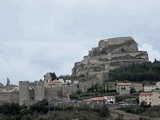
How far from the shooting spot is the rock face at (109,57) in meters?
80.2

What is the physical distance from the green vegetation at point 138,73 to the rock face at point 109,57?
5.98 ft

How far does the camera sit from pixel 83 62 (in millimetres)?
84062

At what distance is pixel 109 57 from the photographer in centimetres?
8175

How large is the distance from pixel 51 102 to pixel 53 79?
18.1 m

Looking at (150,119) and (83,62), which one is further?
(83,62)

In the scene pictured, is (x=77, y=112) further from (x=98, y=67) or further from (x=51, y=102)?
(x=98, y=67)

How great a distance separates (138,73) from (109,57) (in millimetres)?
7684

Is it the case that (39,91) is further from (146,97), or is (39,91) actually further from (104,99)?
(146,97)

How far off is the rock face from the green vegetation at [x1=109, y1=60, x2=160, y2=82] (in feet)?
5.98

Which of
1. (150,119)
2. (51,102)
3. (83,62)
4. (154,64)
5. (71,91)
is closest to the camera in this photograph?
(150,119)

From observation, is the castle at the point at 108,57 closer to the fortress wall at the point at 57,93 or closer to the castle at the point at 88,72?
the castle at the point at 88,72

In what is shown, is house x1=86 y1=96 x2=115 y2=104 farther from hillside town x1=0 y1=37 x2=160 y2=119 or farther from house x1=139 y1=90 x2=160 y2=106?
house x1=139 y1=90 x2=160 y2=106

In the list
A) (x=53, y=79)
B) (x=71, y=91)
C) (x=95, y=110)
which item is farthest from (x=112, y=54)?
(x=95, y=110)

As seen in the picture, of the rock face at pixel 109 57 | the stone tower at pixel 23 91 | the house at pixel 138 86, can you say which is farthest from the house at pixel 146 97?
the rock face at pixel 109 57
